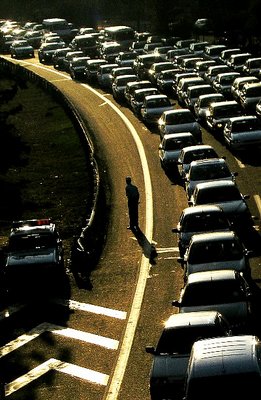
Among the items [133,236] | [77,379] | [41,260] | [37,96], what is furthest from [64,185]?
[37,96]

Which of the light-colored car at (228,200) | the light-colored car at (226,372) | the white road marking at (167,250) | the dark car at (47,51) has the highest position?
the light-colored car at (226,372)

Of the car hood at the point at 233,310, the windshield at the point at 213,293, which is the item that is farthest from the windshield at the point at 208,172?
the car hood at the point at 233,310

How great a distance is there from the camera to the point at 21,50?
98188 millimetres

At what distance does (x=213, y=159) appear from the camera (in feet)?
120

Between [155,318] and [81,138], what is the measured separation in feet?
91.6

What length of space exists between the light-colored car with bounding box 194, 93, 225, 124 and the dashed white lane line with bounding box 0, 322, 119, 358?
28488mm

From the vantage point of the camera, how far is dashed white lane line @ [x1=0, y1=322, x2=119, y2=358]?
23.8 meters

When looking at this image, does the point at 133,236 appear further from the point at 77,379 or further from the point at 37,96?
the point at 37,96

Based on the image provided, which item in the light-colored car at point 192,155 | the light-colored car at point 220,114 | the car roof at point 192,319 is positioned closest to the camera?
the car roof at point 192,319

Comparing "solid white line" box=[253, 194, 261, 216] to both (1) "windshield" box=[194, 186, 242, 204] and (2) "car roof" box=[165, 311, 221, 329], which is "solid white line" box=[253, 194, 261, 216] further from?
(2) "car roof" box=[165, 311, 221, 329]

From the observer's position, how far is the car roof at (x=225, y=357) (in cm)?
1579

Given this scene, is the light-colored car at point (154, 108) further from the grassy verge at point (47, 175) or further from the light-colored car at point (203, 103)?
the grassy verge at point (47, 175)

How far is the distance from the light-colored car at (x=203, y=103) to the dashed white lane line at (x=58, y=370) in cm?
3130

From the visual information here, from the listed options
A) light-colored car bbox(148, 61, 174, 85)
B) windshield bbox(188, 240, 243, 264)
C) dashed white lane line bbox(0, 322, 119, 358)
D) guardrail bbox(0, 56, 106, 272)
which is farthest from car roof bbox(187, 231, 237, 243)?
light-colored car bbox(148, 61, 174, 85)
